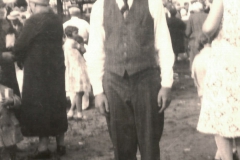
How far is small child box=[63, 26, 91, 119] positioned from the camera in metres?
8.70

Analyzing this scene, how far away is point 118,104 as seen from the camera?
3.53 meters

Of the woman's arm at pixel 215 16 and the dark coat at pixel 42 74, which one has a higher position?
the woman's arm at pixel 215 16

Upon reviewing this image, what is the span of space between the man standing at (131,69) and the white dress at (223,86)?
0.70 meters

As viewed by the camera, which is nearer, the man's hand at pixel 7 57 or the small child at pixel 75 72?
the man's hand at pixel 7 57

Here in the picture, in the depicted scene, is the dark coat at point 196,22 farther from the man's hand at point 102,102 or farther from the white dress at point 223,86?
the man's hand at point 102,102

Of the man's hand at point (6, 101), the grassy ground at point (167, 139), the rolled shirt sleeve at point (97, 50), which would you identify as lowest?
the grassy ground at point (167, 139)

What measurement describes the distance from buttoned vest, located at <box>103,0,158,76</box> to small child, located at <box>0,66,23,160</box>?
1.75 meters

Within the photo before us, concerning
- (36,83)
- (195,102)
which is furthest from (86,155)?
(195,102)

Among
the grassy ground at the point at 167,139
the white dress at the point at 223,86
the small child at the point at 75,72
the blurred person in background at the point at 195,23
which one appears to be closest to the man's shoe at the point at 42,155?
the grassy ground at the point at 167,139

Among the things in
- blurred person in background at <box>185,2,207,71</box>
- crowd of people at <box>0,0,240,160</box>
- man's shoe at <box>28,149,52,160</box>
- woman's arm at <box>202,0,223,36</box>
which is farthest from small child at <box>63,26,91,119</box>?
woman's arm at <box>202,0,223,36</box>

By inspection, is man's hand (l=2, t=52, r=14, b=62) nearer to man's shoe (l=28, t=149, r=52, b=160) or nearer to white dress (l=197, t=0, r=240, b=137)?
man's shoe (l=28, t=149, r=52, b=160)

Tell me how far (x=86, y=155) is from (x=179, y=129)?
5.90 feet

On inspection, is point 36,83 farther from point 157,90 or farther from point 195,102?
point 195,102

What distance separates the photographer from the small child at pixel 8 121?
4.93 meters
